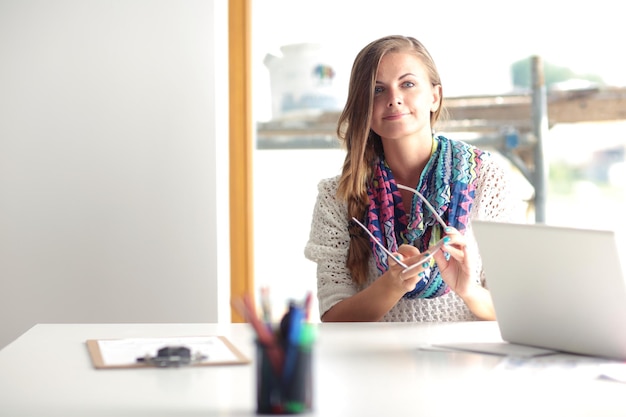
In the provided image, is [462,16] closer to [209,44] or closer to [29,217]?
[209,44]

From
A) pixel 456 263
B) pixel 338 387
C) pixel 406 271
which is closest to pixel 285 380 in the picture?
pixel 338 387

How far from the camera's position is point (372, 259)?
2.26 meters

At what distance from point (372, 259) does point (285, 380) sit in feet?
4.06

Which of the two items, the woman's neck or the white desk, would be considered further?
the woman's neck

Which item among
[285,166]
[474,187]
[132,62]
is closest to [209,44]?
[132,62]

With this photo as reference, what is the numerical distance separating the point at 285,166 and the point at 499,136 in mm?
813

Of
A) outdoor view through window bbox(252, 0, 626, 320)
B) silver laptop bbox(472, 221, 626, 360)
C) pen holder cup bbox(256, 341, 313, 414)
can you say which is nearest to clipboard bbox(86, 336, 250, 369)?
pen holder cup bbox(256, 341, 313, 414)

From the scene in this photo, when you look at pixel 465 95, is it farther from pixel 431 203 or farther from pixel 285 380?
pixel 285 380

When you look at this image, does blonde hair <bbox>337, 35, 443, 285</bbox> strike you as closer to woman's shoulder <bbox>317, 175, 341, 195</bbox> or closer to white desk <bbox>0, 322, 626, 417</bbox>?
woman's shoulder <bbox>317, 175, 341, 195</bbox>


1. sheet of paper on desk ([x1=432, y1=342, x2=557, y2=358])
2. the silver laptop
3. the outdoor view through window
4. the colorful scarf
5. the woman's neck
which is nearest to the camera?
the silver laptop

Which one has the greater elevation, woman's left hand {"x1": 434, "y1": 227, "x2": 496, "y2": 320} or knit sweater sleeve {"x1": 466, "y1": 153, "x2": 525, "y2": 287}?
knit sweater sleeve {"x1": 466, "y1": 153, "x2": 525, "y2": 287}

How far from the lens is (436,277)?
211 centimetres

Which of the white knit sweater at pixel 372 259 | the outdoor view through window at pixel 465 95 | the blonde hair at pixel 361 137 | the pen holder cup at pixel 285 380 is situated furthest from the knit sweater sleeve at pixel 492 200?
the pen holder cup at pixel 285 380

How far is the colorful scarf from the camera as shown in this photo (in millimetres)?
2195
